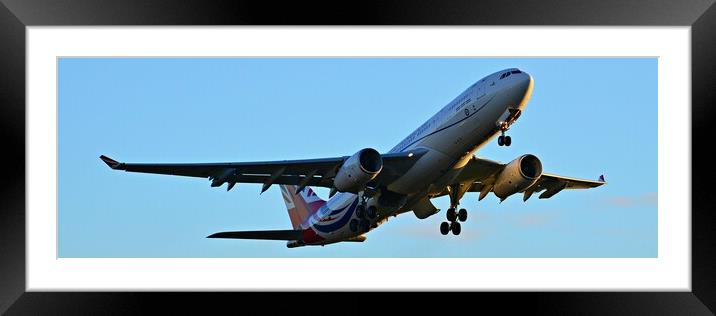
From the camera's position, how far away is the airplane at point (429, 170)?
18250mm

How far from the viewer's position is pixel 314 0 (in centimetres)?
1308

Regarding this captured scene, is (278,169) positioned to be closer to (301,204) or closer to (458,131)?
(458,131)

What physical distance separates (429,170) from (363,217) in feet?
6.90

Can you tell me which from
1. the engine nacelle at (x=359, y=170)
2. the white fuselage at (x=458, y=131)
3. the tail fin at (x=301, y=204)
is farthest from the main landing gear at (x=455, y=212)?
the tail fin at (x=301, y=204)

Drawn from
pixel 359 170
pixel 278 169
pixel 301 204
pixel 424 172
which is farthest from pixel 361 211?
pixel 301 204

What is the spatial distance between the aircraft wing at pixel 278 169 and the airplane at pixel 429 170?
0.06ft

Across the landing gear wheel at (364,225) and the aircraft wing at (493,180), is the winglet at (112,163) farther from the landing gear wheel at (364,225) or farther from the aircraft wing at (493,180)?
the aircraft wing at (493,180)

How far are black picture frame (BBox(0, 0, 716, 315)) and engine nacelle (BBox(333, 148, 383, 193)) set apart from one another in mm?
4787

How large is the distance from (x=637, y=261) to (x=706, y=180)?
5.30 feet

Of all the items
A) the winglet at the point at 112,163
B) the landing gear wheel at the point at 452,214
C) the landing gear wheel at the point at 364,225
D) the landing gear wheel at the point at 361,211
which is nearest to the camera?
the winglet at the point at 112,163

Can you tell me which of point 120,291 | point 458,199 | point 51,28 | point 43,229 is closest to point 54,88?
point 51,28

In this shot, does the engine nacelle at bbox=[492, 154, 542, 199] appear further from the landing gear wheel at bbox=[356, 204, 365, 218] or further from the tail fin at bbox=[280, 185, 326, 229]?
the tail fin at bbox=[280, 185, 326, 229]

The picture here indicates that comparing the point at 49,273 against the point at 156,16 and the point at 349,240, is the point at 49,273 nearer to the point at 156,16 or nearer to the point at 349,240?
the point at 156,16

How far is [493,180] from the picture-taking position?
21.3m
